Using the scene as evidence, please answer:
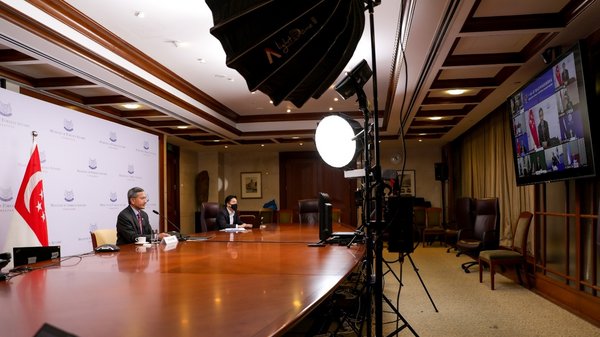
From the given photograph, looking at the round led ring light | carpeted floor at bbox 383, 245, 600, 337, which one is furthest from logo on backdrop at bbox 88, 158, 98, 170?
the round led ring light

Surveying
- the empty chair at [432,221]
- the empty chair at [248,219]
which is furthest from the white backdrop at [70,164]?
Result: the empty chair at [432,221]

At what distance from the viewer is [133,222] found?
4.11 m

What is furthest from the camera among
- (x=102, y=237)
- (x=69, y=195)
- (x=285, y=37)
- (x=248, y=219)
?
(x=248, y=219)

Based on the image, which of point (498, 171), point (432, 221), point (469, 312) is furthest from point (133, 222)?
point (432, 221)

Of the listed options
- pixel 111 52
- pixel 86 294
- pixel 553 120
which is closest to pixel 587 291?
pixel 553 120

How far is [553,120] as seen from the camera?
3680 mm

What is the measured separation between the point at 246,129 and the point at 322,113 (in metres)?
1.56

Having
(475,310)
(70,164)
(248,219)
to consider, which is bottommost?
(475,310)

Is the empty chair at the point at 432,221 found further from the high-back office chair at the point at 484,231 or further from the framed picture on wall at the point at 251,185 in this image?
the framed picture on wall at the point at 251,185

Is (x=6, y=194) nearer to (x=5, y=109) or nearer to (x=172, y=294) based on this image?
(x=5, y=109)

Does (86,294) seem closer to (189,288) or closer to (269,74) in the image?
(189,288)

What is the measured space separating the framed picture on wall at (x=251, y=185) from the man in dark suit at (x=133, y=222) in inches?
291

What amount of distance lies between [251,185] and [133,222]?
779 centimetres

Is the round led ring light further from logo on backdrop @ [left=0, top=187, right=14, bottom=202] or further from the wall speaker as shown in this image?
the wall speaker
